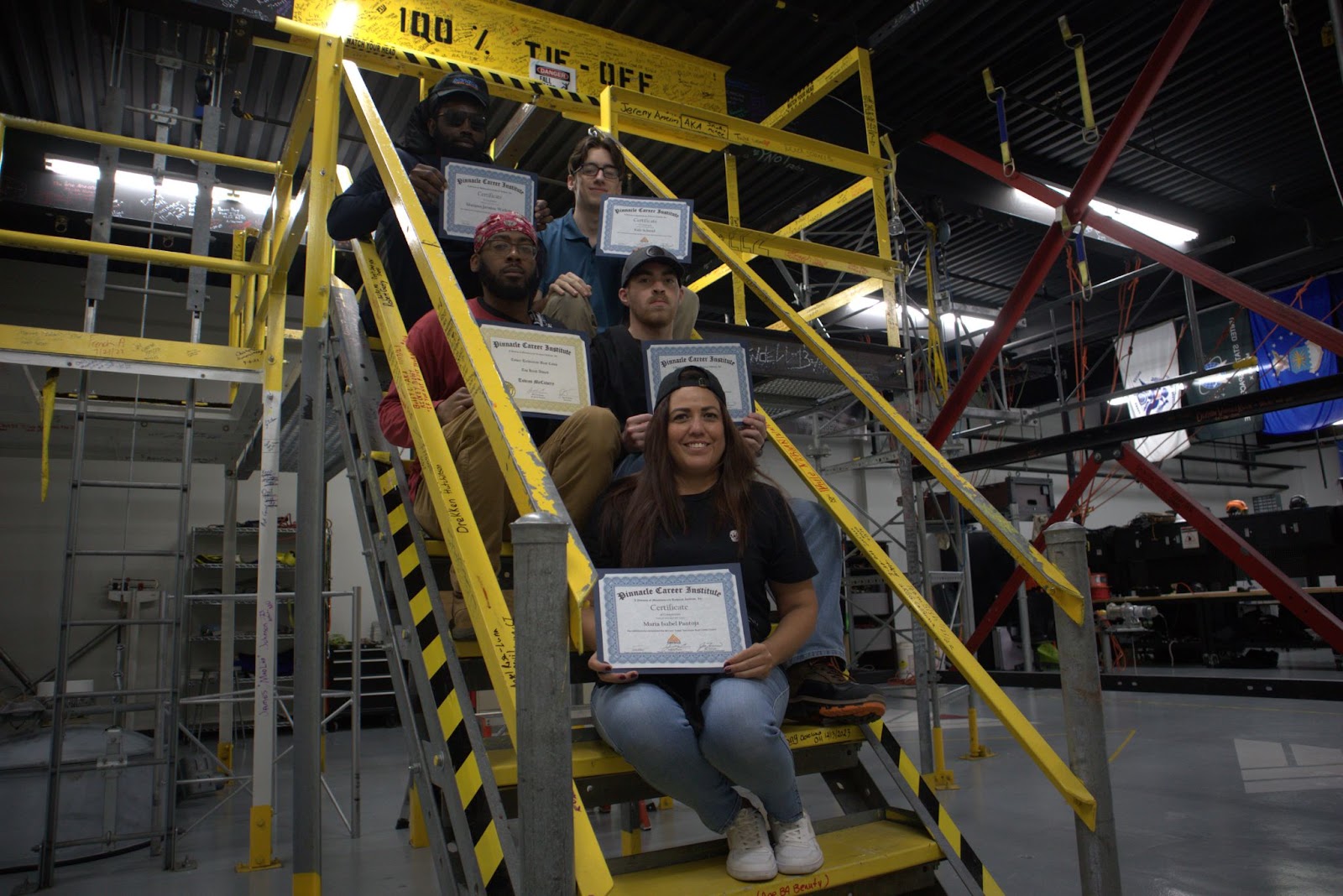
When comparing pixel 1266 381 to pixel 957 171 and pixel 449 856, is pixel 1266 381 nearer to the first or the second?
pixel 957 171

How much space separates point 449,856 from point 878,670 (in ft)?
46.9

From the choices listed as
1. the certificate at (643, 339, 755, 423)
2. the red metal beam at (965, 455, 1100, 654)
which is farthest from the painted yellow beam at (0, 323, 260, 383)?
the red metal beam at (965, 455, 1100, 654)

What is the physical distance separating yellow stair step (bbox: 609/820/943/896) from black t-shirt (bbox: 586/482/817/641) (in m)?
0.64

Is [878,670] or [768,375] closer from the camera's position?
[768,375]

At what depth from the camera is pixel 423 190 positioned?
368 centimetres

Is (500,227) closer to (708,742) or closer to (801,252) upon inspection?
(708,742)

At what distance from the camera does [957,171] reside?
29.9ft

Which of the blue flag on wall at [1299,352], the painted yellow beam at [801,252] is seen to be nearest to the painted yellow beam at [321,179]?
the painted yellow beam at [801,252]

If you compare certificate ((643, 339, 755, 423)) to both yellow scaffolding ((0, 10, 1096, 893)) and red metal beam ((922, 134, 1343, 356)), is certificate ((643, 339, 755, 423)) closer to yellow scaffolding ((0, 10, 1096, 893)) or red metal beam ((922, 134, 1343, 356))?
yellow scaffolding ((0, 10, 1096, 893))

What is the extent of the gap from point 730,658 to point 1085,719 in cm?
109

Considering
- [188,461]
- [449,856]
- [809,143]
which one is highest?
[809,143]

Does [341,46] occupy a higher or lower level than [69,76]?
lower

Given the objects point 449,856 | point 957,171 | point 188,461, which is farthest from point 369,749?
point 957,171

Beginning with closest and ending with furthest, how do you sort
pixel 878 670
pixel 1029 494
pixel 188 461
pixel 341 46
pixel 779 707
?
pixel 779 707 < pixel 341 46 < pixel 188 461 < pixel 1029 494 < pixel 878 670
